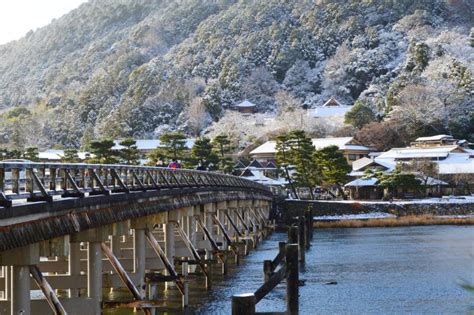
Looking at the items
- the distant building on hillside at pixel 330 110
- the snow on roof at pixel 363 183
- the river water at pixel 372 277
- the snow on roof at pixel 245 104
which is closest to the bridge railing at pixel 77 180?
the river water at pixel 372 277

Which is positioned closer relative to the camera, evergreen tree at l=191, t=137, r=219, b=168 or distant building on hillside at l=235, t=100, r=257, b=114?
evergreen tree at l=191, t=137, r=219, b=168

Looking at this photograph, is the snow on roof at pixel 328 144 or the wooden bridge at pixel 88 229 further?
the snow on roof at pixel 328 144

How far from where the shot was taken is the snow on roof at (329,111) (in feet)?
448

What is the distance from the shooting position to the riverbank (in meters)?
70.8

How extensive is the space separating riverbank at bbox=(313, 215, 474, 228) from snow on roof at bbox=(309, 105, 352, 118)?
2457 inches

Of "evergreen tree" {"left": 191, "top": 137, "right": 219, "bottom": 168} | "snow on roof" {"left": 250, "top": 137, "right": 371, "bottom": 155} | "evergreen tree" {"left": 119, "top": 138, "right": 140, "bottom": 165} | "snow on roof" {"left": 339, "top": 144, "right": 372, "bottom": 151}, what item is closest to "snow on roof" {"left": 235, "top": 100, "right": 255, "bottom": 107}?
"snow on roof" {"left": 250, "top": 137, "right": 371, "bottom": 155}

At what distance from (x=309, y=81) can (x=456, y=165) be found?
87.5 meters

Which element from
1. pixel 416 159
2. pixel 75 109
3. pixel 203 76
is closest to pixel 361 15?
pixel 203 76

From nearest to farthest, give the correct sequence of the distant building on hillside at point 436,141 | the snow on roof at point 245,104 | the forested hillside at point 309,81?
the distant building on hillside at point 436,141
the forested hillside at point 309,81
the snow on roof at point 245,104

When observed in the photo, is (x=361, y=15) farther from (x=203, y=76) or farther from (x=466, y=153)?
(x=466, y=153)

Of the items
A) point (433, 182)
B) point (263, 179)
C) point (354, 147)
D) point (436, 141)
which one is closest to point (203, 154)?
point (263, 179)

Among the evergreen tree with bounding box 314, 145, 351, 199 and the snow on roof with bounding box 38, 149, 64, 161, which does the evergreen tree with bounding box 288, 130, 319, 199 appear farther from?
the snow on roof with bounding box 38, 149, 64, 161

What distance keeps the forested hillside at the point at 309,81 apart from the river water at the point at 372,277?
59438 mm

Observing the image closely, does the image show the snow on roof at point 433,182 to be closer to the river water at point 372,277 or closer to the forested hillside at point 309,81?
the forested hillside at point 309,81
